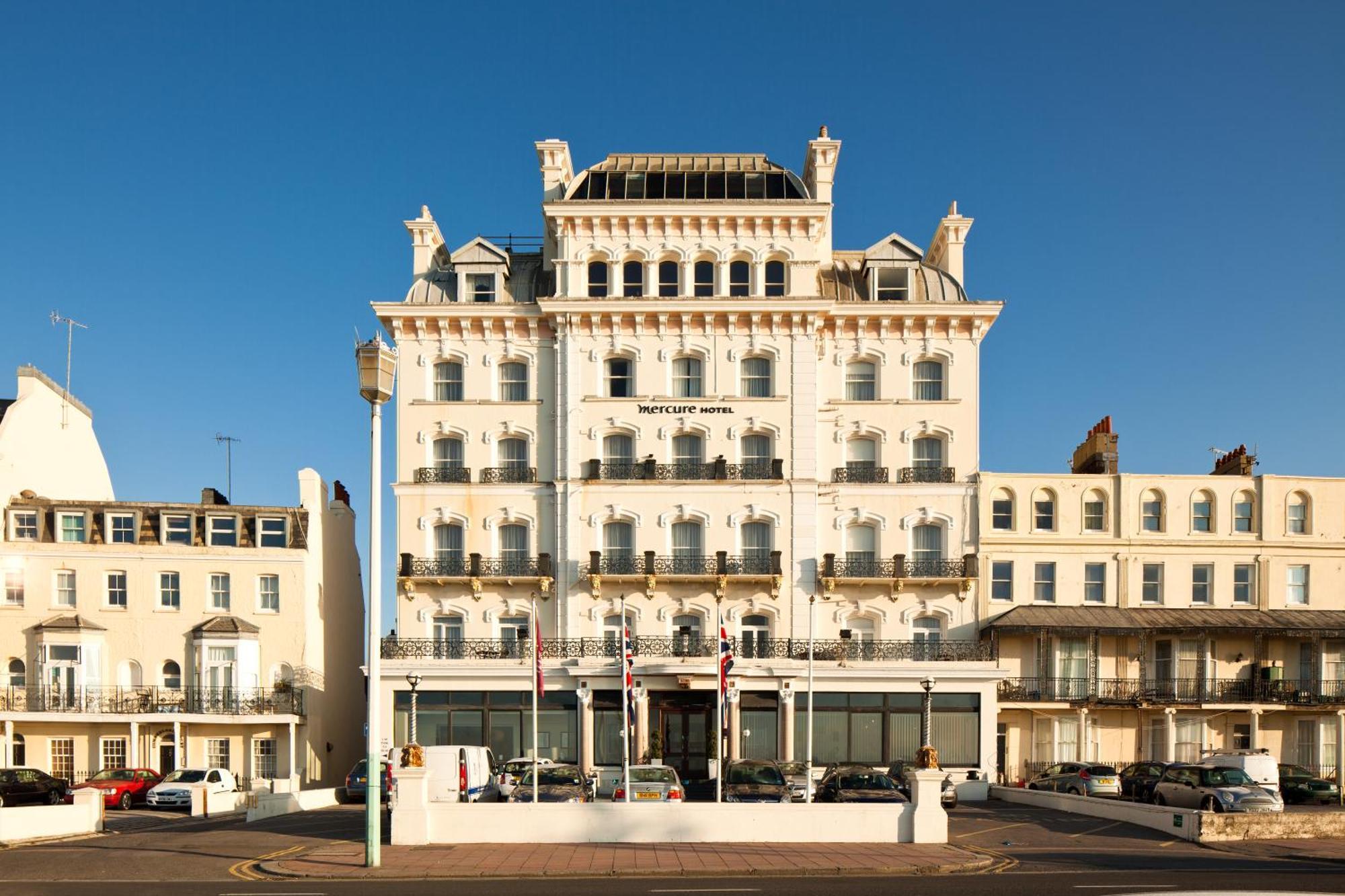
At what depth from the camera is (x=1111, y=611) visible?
44719mm

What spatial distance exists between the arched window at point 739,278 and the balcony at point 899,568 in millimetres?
10423

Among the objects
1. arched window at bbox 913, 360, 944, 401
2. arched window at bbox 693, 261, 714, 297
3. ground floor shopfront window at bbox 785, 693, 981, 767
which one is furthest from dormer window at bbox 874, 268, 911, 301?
ground floor shopfront window at bbox 785, 693, 981, 767

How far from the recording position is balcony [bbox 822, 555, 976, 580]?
43.0 meters

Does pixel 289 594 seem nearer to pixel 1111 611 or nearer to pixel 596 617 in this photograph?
pixel 596 617

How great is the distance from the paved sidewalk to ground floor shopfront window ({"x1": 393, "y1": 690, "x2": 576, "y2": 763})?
18.0 m

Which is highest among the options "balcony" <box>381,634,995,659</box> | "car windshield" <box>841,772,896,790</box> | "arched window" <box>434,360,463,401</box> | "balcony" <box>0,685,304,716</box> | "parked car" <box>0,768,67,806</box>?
"arched window" <box>434,360,463,401</box>

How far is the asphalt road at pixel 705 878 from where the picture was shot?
18.6m

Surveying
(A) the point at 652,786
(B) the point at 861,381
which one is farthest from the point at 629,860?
(B) the point at 861,381

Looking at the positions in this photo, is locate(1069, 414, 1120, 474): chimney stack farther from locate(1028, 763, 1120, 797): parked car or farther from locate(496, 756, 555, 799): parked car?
locate(496, 756, 555, 799): parked car

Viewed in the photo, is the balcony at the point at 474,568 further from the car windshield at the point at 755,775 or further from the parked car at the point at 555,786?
the car windshield at the point at 755,775

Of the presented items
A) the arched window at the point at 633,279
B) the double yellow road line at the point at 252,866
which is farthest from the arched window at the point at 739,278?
the double yellow road line at the point at 252,866

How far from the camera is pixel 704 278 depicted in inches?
1766

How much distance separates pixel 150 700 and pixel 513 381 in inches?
695

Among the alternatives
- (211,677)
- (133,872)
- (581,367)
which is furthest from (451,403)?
(133,872)
